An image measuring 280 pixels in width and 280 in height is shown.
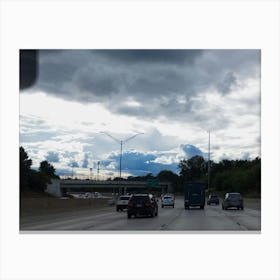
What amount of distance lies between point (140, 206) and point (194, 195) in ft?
72.2

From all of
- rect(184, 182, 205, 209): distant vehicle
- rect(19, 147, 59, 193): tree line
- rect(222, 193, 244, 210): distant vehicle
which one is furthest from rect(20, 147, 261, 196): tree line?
rect(222, 193, 244, 210): distant vehicle

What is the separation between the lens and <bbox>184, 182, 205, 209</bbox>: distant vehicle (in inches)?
2388

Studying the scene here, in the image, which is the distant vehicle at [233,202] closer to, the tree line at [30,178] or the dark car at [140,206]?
the dark car at [140,206]

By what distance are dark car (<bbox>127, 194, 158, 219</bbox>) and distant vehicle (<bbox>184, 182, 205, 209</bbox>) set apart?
62.1 feet

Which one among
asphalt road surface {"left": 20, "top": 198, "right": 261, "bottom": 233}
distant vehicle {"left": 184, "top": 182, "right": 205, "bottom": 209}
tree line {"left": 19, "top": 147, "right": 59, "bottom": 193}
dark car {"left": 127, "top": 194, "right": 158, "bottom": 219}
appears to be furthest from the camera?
tree line {"left": 19, "top": 147, "right": 59, "bottom": 193}

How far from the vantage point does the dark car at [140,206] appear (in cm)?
4069

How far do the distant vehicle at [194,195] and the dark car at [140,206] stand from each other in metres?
18.9

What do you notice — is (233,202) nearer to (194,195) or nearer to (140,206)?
(194,195)

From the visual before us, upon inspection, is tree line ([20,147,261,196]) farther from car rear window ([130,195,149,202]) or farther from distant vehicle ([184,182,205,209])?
car rear window ([130,195,149,202])

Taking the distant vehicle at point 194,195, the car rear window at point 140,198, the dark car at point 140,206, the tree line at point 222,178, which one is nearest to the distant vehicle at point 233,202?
the distant vehicle at point 194,195

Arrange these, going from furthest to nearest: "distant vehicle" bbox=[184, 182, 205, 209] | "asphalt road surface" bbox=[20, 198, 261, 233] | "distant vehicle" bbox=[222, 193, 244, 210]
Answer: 1. "distant vehicle" bbox=[184, 182, 205, 209]
2. "distant vehicle" bbox=[222, 193, 244, 210]
3. "asphalt road surface" bbox=[20, 198, 261, 233]
